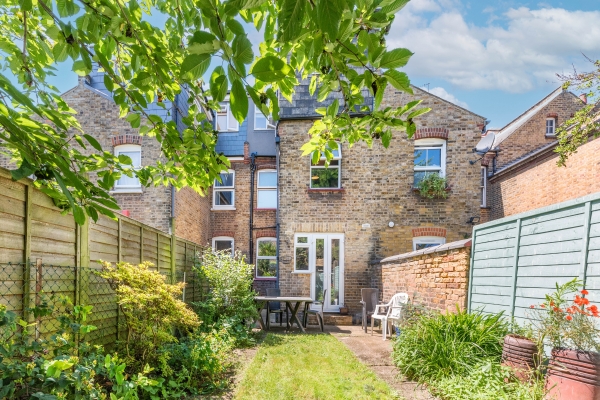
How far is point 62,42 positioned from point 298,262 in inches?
335

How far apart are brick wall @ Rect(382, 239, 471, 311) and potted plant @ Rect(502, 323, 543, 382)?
163cm

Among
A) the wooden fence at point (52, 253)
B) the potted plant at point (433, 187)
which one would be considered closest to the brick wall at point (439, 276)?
the potted plant at point (433, 187)

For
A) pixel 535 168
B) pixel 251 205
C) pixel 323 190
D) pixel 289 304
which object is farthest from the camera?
pixel 251 205

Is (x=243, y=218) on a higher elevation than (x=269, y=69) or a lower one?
lower

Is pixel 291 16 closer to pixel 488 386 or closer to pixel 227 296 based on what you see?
pixel 488 386

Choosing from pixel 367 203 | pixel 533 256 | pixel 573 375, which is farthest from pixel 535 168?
pixel 573 375

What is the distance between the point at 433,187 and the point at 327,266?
381 centimetres

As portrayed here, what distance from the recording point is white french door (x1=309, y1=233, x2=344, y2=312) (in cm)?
973

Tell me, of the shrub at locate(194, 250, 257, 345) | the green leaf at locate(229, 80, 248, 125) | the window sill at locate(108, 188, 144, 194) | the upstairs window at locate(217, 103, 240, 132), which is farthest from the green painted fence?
the upstairs window at locate(217, 103, 240, 132)

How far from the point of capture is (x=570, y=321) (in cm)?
302

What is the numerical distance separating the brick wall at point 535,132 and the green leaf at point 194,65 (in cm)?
1476

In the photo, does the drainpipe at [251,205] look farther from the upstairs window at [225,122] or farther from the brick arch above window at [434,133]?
the brick arch above window at [434,133]

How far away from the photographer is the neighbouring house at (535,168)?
8703mm

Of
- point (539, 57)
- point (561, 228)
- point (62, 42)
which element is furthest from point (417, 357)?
point (539, 57)
